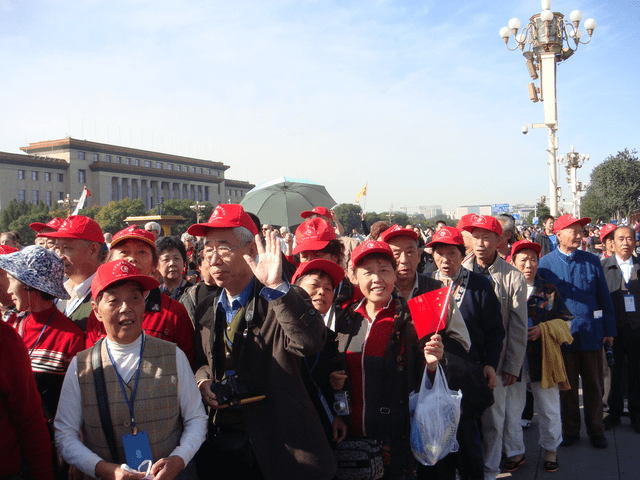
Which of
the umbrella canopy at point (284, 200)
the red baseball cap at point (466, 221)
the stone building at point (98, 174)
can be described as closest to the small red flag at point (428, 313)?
the red baseball cap at point (466, 221)

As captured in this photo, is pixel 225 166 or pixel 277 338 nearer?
pixel 277 338

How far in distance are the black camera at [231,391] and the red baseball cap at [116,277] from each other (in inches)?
23.6

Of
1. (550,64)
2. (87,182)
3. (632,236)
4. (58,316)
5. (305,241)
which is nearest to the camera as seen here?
(58,316)

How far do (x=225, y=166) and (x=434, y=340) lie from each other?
115 m

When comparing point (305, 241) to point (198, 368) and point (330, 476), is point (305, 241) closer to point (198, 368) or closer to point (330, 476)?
point (198, 368)

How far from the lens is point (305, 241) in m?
3.85

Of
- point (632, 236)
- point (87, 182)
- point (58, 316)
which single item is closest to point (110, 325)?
point (58, 316)

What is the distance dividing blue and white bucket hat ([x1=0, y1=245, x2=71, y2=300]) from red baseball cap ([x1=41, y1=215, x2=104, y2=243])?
27.6 inches

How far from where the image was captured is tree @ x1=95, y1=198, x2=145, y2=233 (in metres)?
63.9

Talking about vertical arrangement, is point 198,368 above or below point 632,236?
below

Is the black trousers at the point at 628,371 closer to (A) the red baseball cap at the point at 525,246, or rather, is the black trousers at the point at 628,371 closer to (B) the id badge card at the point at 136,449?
(A) the red baseball cap at the point at 525,246

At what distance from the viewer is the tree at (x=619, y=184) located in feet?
108

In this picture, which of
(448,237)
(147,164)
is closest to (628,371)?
(448,237)

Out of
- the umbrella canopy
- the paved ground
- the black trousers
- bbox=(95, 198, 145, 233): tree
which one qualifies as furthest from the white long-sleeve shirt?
bbox=(95, 198, 145, 233): tree
